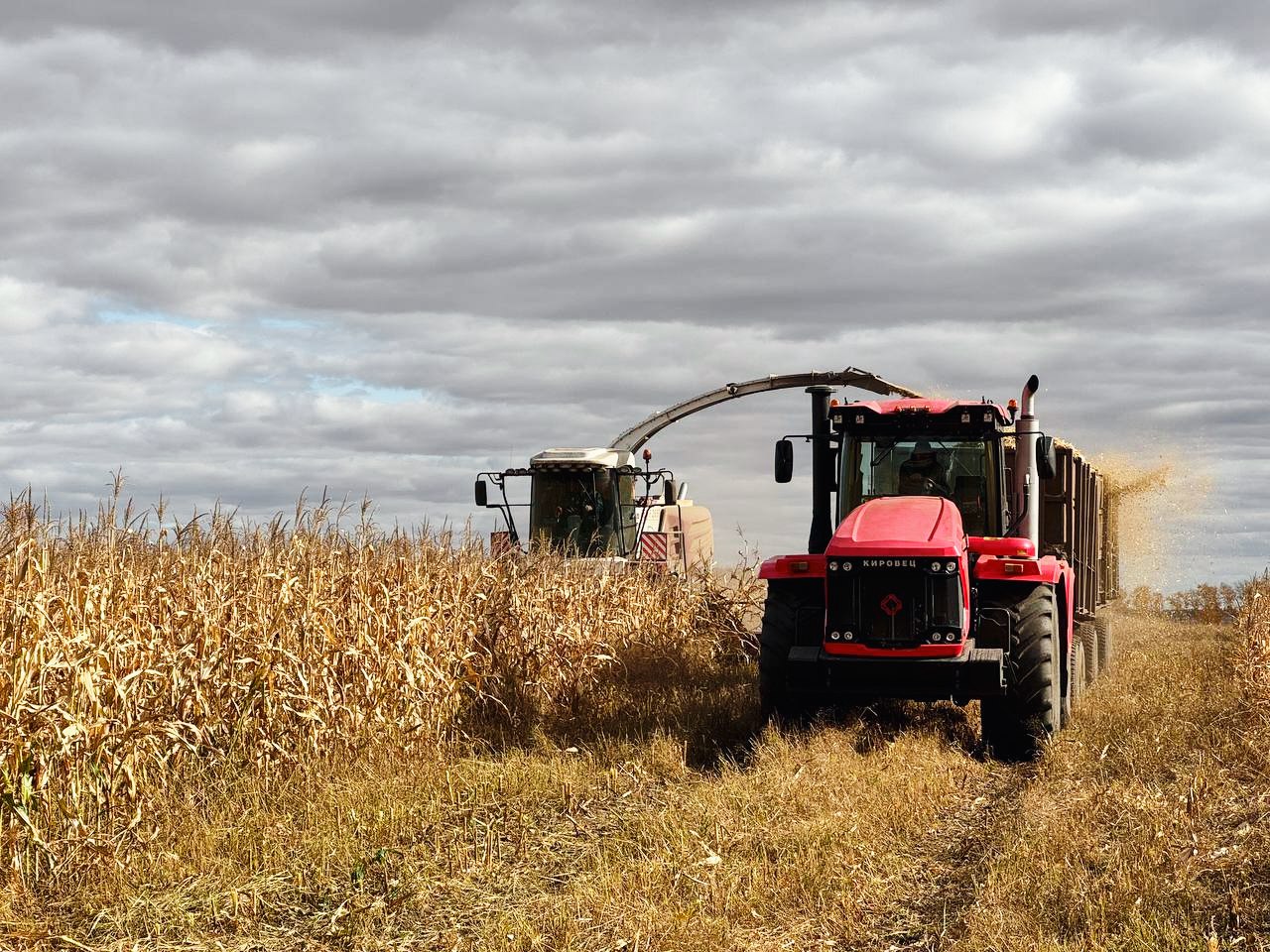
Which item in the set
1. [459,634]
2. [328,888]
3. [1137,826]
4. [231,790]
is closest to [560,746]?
[459,634]

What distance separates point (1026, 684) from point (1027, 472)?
7.81 ft

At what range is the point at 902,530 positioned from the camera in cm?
1005

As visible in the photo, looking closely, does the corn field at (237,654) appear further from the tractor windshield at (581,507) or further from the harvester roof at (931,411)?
the tractor windshield at (581,507)

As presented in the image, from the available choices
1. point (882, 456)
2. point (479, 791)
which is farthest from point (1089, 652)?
point (479, 791)

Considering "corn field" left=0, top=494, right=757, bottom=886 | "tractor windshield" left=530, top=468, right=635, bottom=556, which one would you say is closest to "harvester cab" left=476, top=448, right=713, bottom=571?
"tractor windshield" left=530, top=468, right=635, bottom=556

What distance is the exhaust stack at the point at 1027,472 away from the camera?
11.7 metres

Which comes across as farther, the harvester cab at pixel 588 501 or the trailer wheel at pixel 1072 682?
the harvester cab at pixel 588 501

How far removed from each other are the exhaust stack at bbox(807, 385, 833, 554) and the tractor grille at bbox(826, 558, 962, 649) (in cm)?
182

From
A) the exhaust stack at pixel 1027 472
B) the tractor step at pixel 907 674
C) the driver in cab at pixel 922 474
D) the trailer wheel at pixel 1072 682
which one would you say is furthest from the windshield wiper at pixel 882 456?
the trailer wheel at pixel 1072 682

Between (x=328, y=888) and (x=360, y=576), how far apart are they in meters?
3.77

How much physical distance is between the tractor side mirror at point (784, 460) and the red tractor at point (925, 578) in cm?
1

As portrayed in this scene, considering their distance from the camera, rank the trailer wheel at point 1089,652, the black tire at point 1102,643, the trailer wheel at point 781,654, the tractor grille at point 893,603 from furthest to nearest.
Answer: the black tire at point 1102,643 < the trailer wheel at point 1089,652 < the trailer wheel at point 781,654 < the tractor grille at point 893,603

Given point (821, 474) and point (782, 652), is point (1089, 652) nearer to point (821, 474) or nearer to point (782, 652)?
point (821, 474)

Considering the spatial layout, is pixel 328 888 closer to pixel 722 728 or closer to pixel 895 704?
pixel 722 728
